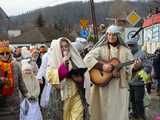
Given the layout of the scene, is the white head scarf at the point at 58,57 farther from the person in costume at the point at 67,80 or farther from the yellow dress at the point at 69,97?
the yellow dress at the point at 69,97

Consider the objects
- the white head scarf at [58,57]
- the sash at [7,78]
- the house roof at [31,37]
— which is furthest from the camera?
the house roof at [31,37]

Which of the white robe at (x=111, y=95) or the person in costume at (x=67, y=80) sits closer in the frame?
the person in costume at (x=67, y=80)

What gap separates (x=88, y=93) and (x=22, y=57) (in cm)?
463

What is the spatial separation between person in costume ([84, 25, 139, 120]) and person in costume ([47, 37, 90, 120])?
2.90 ft

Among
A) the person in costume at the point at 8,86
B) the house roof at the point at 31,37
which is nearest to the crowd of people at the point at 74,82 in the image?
the person in costume at the point at 8,86

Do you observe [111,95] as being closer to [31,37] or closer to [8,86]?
[8,86]

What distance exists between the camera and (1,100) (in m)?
7.47

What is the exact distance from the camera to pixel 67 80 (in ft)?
26.6

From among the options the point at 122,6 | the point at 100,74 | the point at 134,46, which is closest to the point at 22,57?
the point at 134,46

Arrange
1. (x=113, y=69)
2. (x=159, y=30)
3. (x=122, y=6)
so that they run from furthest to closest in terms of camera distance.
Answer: (x=122, y=6) < (x=159, y=30) < (x=113, y=69)

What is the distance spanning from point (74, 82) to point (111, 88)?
1160mm

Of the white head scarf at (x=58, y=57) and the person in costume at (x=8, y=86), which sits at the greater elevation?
the white head scarf at (x=58, y=57)

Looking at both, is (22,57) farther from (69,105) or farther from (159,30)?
(159,30)

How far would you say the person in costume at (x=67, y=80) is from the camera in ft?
26.2
